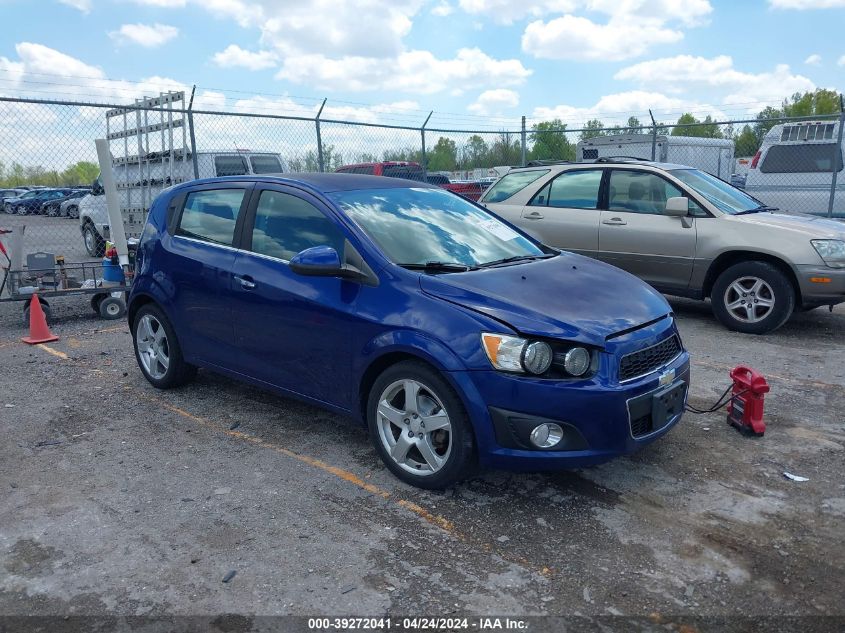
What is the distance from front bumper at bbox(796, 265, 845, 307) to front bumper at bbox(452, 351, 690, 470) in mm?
4138

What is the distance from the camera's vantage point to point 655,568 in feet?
9.95

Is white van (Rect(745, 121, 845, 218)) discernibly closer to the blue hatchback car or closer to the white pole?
the blue hatchback car

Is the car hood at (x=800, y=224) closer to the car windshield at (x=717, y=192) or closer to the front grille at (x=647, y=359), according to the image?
the car windshield at (x=717, y=192)

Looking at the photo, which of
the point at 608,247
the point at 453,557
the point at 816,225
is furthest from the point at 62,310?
the point at 816,225

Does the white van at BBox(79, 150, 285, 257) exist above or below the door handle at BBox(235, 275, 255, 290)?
above

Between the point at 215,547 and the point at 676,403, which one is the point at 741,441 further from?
the point at 215,547

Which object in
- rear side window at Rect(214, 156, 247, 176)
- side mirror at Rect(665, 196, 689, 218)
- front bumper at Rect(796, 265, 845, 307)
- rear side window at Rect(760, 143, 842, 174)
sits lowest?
front bumper at Rect(796, 265, 845, 307)

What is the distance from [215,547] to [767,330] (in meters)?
5.83

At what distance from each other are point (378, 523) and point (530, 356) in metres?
1.11

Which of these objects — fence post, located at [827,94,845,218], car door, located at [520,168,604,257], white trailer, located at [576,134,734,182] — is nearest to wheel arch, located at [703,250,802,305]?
car door, located at [520,168,604,257]

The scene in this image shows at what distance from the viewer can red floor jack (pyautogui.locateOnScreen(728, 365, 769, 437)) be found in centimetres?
433

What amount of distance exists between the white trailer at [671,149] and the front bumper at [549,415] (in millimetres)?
12680

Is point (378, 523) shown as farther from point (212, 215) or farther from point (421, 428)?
point (212, 215)

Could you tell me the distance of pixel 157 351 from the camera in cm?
550
